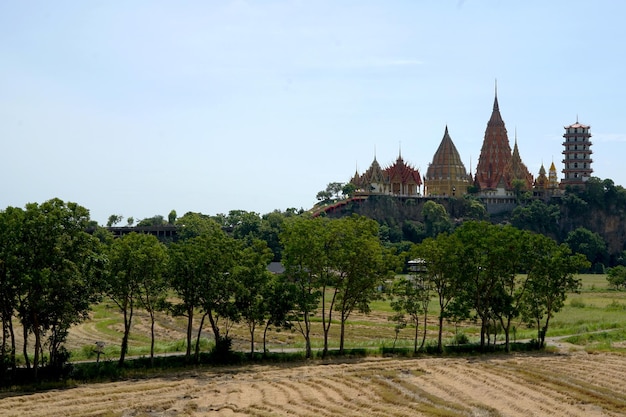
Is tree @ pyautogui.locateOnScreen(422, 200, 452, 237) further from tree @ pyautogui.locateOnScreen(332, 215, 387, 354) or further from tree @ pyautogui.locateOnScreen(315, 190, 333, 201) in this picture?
tree @ pyautogui.locateOnScreen(332, 215, 387, 354)

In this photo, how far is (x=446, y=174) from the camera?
18138 centimetres

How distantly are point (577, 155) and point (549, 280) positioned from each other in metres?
126

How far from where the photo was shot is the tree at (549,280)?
5922 cm

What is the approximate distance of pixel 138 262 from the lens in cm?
4897

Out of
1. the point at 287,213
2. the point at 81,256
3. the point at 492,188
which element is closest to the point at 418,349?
the point at 81,256

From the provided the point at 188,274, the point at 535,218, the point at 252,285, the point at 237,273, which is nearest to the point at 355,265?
the point at 252,285

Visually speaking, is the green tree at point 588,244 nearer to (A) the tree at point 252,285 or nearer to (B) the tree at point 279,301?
(B) the tree at point 279,301

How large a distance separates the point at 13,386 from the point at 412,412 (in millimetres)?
21691

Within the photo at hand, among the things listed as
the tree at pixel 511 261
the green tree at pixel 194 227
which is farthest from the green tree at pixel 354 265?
the green tree at pixel 194 227

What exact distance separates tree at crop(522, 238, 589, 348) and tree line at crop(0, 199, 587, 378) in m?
0.08

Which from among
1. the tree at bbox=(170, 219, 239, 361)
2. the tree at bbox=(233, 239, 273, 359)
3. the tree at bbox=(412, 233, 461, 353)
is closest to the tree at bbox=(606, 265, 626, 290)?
the tree at bbox=(412, 233, 461, 353)

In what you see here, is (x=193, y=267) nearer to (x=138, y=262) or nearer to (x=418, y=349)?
(x=138, y=262)

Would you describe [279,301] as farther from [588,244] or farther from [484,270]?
[588,244]

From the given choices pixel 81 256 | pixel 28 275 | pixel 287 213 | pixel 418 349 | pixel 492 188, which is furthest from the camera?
pixel 492 188
